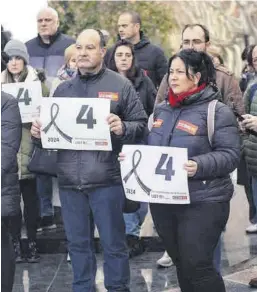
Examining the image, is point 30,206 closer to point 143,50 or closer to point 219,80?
point 143,50

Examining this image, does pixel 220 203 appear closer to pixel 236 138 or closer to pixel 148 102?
pixel 236 138

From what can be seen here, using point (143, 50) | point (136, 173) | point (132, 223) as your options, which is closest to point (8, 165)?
point (136, 173)

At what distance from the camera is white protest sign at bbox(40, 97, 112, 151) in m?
5.38

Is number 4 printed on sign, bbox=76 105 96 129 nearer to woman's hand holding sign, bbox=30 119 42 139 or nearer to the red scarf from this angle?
woman's hand holding sign, bbox=30 119 42 139

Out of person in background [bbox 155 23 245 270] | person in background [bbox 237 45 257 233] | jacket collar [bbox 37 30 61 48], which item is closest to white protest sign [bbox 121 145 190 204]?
person in background [bbox 155 23 245 270]

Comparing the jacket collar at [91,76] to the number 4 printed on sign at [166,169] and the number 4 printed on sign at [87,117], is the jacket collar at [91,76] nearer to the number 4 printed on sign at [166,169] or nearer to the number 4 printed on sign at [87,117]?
the number 4 printed on sign at [87,117]

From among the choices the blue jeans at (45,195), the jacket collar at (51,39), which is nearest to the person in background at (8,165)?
the blue jeans at (45,195)

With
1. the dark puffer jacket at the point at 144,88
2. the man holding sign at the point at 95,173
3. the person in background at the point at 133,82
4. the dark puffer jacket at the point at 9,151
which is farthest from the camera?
the dark puffer jacket at the point at 144,88

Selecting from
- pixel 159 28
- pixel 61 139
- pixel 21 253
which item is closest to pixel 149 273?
pixel 21 253

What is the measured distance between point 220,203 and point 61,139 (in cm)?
117

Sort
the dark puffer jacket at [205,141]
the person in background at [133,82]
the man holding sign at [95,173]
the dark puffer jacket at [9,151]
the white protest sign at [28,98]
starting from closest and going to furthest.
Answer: the dark puffer jacket at [205,141] → the dark puffer jacket at [9,151] → the man holding sign at [95,173] → the white protest sign at [28,98] → the person in background at [133,82]

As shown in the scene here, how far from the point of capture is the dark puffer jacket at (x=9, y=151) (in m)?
5.05

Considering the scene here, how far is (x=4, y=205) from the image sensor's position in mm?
5055

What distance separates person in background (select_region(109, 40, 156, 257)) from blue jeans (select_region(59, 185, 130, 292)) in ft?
4.83
